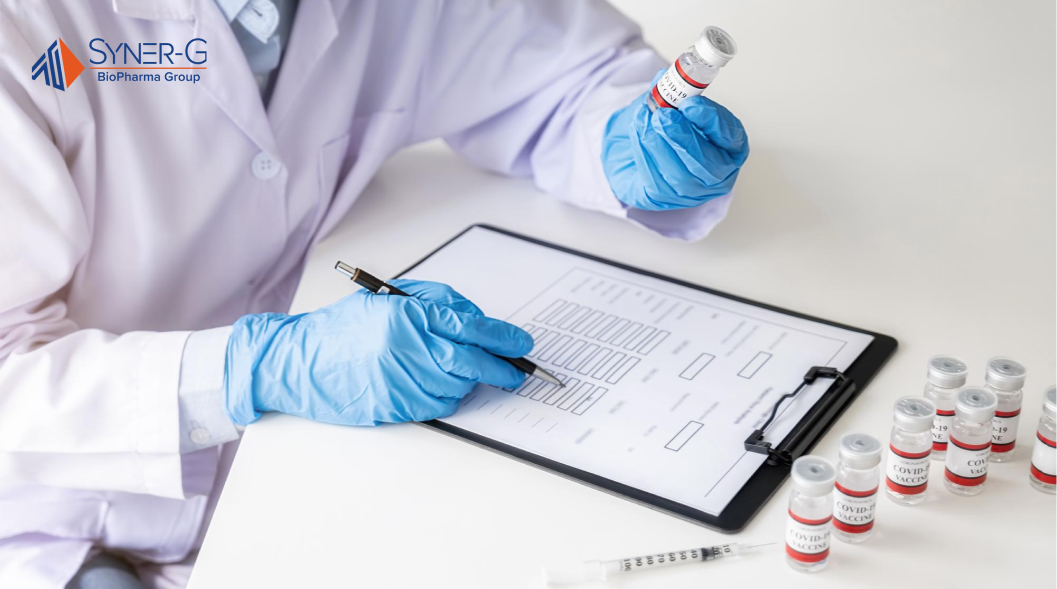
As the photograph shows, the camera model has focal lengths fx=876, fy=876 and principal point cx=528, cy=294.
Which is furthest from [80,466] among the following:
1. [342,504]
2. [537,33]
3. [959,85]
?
[959,85]

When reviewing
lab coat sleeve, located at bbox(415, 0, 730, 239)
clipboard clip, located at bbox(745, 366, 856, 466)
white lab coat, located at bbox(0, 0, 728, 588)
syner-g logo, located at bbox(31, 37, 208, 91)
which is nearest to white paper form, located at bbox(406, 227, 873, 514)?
clipboard clip, located at bbox(745, 366, 856, 466)

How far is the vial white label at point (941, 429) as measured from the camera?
3.03 feet

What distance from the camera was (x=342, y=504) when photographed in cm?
94

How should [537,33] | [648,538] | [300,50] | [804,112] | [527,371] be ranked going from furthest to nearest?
[804,112] → [537,33] → [300,50] → [527,371] → [648,538]

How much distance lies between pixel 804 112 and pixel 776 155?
25 centimetres

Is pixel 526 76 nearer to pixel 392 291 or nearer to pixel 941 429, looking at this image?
pixel 392 291

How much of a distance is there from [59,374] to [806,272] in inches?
41.6

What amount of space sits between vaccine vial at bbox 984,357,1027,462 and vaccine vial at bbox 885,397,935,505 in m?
0.09

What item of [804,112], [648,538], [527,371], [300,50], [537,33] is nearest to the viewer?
[648,538]

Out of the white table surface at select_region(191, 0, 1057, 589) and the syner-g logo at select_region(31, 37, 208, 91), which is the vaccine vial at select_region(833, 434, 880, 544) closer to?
the white table surface at select_region(191, 0, 1057, 589)

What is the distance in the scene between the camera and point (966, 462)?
0.88 m

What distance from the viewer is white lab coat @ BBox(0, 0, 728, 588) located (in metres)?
1.12

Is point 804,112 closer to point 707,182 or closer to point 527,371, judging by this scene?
point 707,182

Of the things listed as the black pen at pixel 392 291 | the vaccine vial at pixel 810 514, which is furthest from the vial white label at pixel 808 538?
the black pen at pixel 392 291
